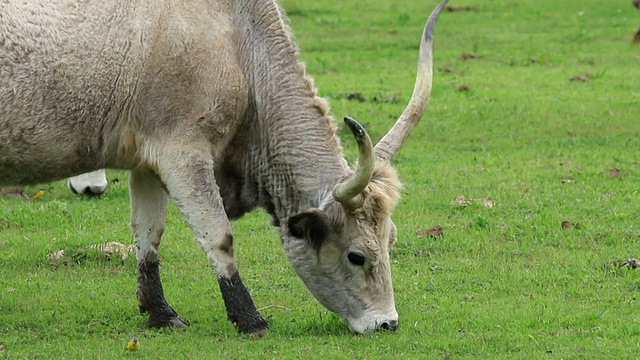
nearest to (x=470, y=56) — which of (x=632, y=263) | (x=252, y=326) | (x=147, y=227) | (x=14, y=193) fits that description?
(x=14, y=193)

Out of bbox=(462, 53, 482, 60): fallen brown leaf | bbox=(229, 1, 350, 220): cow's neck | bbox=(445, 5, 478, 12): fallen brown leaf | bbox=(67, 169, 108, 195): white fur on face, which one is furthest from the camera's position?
bbox=(445, 5, 478, 12): fallen brown leaf

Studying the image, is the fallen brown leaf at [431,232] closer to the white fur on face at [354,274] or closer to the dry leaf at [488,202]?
the dry leaf at [488,202]

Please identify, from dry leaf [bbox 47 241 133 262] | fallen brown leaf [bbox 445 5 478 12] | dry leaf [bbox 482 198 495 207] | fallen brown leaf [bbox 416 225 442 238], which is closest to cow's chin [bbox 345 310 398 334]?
fallen brown leaf [bbox 416 225 442 238]

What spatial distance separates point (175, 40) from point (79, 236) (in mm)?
3267

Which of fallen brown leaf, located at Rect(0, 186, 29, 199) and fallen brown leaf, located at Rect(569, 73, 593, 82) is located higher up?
fallen brown leaf, located at Rect(0, 186, 29, 199)

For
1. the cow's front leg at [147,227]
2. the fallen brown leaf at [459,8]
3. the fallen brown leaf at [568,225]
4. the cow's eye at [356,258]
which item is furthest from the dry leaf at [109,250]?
the fallen brown leaf at [459,8]

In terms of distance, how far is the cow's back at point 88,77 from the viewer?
7836 millimetres

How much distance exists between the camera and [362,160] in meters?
7.66

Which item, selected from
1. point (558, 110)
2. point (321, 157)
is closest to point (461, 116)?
point (558, 110)

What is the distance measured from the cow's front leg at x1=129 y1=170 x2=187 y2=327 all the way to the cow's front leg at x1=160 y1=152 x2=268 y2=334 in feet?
2.30

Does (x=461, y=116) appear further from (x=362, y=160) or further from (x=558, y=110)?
(x=362, y=160)

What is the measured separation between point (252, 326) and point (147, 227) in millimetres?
1263

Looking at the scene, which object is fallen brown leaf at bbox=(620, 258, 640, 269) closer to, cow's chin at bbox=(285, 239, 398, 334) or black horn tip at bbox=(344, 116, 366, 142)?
cow's chin at bbox=(285, 239, 398, 334)

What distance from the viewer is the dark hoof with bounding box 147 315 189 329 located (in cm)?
850
